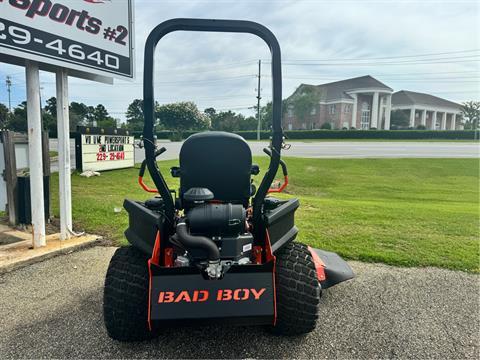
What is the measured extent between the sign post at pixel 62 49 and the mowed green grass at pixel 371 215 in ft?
3.69

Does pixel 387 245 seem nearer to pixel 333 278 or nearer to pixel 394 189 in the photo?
pixel 333 278

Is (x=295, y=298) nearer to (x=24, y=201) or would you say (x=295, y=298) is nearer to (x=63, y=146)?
(x=63, y=146)

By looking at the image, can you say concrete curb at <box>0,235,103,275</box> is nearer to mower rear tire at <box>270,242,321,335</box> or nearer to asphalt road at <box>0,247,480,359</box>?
asphalt road at <box>0,247,480,359</box>

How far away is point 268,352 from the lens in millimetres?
2535

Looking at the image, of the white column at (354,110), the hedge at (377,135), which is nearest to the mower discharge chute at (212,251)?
the hedge at (377,135)

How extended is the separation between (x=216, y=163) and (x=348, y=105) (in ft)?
212

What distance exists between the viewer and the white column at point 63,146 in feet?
16.1

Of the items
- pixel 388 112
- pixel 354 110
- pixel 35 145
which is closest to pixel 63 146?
pixel 35 145

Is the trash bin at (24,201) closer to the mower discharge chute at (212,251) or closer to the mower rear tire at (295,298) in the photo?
the mower discharge chute at (212,251)

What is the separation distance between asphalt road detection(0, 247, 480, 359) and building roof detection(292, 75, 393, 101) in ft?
198

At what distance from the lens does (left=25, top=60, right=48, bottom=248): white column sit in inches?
176

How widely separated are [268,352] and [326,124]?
5985 centimetres

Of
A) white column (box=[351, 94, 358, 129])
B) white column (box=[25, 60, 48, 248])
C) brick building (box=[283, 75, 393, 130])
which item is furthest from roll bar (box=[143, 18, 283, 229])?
white column (box=[351, 94, 358, 129])

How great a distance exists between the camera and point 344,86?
64.9 m
